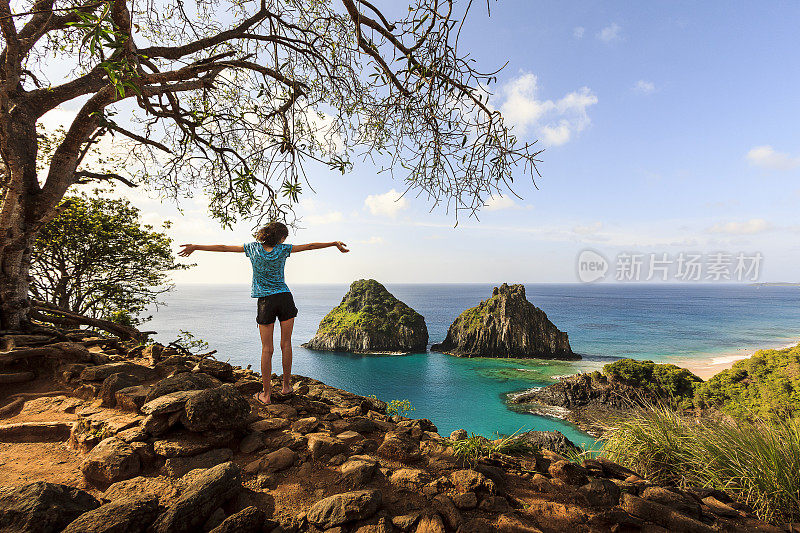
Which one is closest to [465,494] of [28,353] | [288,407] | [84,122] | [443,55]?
[288,407]

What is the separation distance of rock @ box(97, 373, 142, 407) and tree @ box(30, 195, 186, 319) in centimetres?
911

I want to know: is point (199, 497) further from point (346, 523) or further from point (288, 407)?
point (288, 407)

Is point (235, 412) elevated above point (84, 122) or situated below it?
below

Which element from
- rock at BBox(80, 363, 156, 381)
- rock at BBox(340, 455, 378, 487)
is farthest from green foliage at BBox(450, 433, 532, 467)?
rock at BBox(80, 363, 156, 381)

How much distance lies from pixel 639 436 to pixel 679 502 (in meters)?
2.13

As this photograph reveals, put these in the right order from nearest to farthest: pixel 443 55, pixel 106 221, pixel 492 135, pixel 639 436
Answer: pixel 443 55 < pixel 492 135 < pixel 639 436 < pixel 106 221

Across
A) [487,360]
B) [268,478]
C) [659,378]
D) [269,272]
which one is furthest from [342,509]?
[487,360]

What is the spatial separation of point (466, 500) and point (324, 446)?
1.36 meters

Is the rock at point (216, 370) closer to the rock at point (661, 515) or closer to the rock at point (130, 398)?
the rock at point (130, 398)

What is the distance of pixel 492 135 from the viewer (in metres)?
3.76

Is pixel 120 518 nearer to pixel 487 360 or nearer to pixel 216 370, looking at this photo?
pixel 216 370

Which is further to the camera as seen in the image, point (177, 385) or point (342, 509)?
point (177, 385)

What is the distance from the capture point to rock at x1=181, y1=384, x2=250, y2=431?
292cm

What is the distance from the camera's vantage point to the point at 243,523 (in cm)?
191
